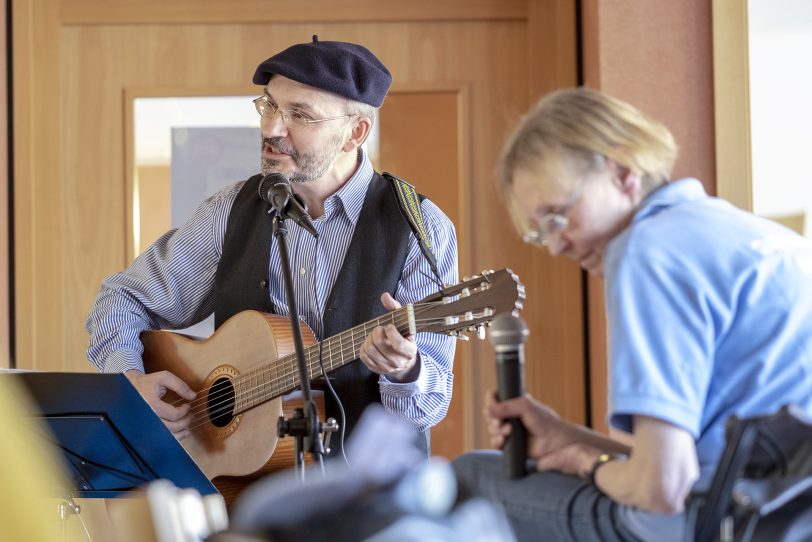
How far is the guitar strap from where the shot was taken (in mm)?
2551

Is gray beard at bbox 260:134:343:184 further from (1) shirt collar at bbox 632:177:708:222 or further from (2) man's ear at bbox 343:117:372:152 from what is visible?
(1) shirt collar at bbox 632:177:708:222

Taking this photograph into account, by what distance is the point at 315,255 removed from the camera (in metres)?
2.70

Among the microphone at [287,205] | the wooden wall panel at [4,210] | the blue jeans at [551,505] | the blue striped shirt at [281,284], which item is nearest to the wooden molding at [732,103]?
the blue striped shirt at [281,284]

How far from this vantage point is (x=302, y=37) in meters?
3.73

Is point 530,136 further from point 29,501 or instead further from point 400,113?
point 400,113

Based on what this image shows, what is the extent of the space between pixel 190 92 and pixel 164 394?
1405 mm

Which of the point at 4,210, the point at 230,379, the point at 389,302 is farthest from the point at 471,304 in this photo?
the point at 4,210

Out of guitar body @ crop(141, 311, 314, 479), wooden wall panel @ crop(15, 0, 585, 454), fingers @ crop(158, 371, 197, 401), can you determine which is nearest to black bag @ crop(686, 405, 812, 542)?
guitar body @ crop(141, 311, 314, 479)

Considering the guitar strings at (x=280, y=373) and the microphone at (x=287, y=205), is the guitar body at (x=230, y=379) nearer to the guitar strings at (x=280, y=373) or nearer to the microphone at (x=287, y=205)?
the guitar strings at (x=280, y=373)

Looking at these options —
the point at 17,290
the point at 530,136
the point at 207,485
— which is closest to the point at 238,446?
the point at 207,485

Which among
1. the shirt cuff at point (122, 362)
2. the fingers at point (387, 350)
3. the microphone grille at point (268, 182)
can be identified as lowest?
the shirt cuff at point (122, 362)

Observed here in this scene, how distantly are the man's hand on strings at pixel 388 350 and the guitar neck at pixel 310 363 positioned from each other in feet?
0.10

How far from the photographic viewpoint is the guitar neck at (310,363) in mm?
2344

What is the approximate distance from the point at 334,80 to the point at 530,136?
1.19 m
